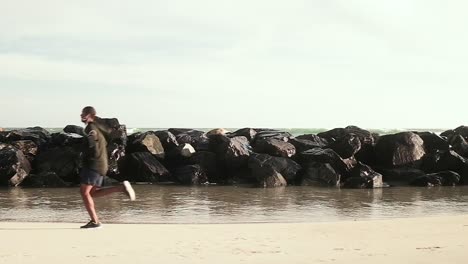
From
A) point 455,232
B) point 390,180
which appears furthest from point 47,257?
point 390,180

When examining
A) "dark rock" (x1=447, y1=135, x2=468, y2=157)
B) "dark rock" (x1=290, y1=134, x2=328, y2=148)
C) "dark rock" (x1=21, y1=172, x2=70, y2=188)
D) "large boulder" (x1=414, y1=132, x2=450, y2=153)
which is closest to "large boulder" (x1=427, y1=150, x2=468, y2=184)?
"large boulder" (x1=414, y1=132, x2=450, y2=153)

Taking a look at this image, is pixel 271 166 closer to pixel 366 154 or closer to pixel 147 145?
pixel 147 145

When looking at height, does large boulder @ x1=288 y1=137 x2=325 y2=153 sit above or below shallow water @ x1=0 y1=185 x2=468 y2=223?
above

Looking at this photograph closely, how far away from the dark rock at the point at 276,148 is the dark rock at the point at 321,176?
4.78 feet

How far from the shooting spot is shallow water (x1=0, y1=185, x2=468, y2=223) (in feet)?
30.1

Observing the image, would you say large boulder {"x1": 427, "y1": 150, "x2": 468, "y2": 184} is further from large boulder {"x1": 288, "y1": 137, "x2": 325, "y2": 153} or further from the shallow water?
large boulder {"x1": 288, "y1": 137, "x2": 325, "y2": 153}

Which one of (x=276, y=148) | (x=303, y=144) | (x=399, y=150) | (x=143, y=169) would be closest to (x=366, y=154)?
(x=399, y=150)

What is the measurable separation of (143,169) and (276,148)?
435cm

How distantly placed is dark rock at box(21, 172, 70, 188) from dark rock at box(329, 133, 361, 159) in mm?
8655

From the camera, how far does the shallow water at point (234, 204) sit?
9188 mm

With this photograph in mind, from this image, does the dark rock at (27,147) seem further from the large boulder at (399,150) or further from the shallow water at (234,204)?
the large boulder at (399,150)

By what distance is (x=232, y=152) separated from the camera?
1642 cm

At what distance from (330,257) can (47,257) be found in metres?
2.95

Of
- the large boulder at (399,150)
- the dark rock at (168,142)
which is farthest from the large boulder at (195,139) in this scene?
the large boulder at (399,150)
